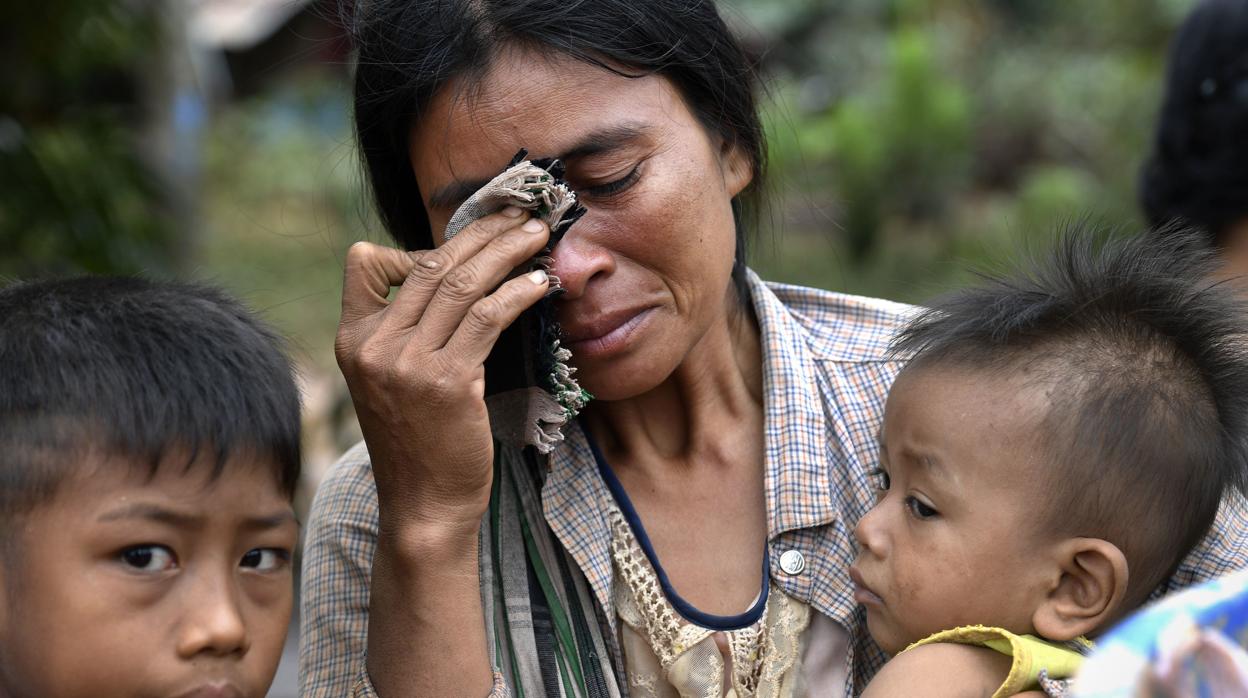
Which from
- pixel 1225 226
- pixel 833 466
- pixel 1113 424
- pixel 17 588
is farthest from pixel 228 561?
pixel 1225 226

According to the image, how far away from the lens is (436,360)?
6.18 ft

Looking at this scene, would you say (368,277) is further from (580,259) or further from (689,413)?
(689,413)

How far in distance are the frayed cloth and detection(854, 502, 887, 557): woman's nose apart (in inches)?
19.1

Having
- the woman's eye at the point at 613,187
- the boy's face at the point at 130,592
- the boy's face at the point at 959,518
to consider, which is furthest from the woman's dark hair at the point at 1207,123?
the boy's face at the point at 130,592

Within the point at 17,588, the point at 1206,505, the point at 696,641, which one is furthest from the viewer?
the point at 696,641

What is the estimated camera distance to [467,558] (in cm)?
199

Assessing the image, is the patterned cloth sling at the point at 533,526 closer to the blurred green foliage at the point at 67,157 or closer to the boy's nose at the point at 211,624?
the boy's nose at the point at 211,624

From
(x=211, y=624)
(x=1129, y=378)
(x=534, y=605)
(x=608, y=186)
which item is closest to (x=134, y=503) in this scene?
(x=211, y=624)

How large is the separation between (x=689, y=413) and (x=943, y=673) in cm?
77

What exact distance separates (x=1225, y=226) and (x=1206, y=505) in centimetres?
137

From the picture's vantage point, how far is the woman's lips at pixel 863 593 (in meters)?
2.03

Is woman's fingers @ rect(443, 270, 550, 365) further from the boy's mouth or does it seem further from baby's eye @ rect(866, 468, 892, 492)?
baby's eye @ rect(866, 468, 892, 492)

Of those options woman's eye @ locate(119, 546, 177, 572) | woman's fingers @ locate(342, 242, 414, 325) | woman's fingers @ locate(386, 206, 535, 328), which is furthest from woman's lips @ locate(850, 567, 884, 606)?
woman's eye @ locate(119, 546, 177, 572)

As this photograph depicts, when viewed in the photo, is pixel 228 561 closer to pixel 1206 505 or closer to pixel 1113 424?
pixel 1113 424
